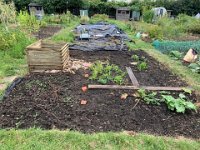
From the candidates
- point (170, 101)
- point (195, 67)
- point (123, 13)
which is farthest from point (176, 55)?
point (123, 13)

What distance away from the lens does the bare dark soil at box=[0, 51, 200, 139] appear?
3.07 m

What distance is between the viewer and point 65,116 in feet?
10.7

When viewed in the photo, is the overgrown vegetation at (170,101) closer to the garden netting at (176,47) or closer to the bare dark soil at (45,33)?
the garden netting at (176,47)

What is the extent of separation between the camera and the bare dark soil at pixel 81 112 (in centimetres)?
307

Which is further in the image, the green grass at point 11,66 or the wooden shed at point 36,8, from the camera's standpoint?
the wooden shed at point 36,8

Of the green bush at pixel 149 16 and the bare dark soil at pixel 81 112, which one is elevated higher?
the green bush at pixel 149 16

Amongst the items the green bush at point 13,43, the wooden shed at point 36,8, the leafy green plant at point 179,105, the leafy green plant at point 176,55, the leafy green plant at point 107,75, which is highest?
the wooden shed at point 36,8

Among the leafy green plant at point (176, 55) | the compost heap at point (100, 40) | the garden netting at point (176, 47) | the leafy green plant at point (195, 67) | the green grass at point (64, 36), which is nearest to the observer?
the leafy green plant at point (195, 67)

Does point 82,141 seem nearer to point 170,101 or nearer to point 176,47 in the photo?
point 170,101

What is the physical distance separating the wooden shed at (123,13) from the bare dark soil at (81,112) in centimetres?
1671

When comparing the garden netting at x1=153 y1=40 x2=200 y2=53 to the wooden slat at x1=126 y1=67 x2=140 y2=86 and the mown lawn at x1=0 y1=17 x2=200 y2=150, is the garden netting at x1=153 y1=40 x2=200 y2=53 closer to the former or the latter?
the wooden slat at x1=126 y1=67 x2=140 y2=86

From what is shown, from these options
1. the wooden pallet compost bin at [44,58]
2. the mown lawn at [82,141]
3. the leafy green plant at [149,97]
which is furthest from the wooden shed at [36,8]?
the mown lawn at [82,141]

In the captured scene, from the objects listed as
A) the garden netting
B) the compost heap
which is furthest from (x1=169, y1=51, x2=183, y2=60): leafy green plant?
the compost heap

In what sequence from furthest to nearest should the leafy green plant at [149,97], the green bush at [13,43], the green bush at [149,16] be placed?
the green bush at [149,16] < the green bush at [13,43] < the leafy green plant at [149,97]
